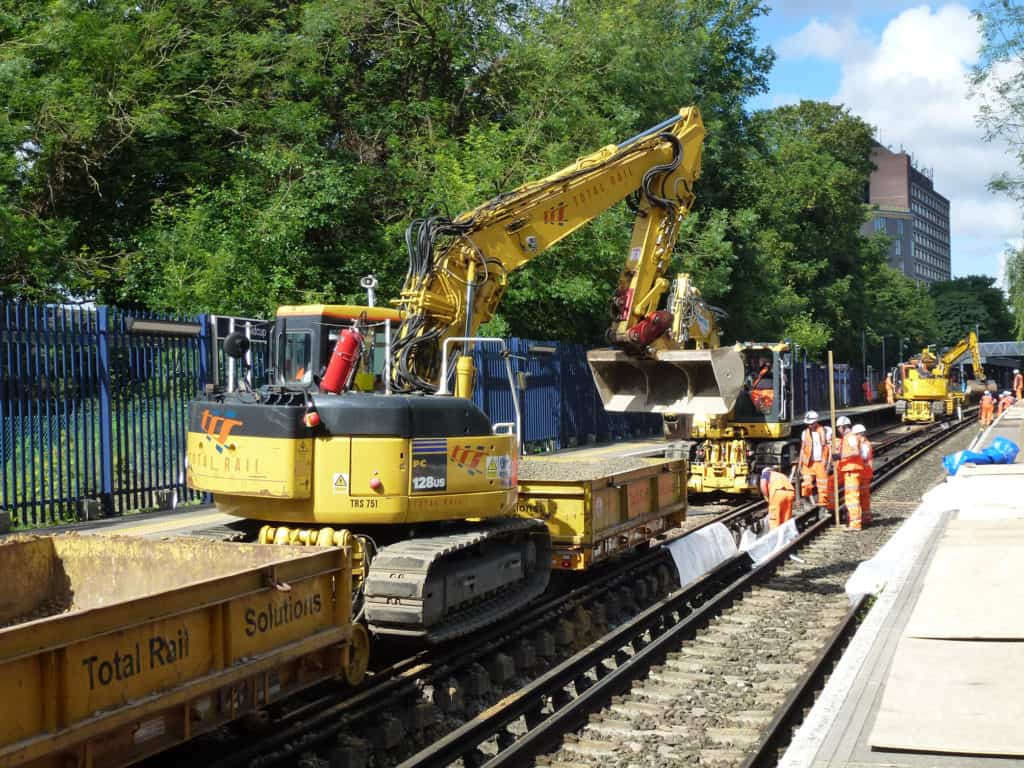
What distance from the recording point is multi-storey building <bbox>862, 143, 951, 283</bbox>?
14412cm

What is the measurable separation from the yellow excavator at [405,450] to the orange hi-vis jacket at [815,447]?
8125mm

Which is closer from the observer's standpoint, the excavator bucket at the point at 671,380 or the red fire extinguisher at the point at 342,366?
the red fire extinguisher at the point at 342,366

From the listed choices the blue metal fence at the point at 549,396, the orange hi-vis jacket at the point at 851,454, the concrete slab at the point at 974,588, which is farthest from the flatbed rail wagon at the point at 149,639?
the blue metal fence at the point at 549,396

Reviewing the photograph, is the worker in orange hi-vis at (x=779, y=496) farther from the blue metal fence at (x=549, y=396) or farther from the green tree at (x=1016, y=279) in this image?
the green tree at (x=1016, y=279)

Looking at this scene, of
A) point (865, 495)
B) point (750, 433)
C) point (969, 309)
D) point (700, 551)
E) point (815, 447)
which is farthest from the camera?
point (969, 309)

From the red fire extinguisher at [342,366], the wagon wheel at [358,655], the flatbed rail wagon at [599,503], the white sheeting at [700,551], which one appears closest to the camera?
the wagon wheel at [358,655]

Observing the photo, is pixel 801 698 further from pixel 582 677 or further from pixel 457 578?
pixel 457 578

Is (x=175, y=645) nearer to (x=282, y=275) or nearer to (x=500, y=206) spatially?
(x=500, y=206)

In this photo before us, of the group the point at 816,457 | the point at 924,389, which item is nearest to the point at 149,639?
the point at 816,457

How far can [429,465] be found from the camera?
8.38 meters

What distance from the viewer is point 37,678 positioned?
466 centimetres

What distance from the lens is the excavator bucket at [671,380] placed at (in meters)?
14.6

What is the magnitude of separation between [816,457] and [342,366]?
12077 mm

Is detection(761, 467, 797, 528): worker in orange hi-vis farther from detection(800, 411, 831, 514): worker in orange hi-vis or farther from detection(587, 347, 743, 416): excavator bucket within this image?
detection(800, 411, 831, 514): worker in orange hi-vis
